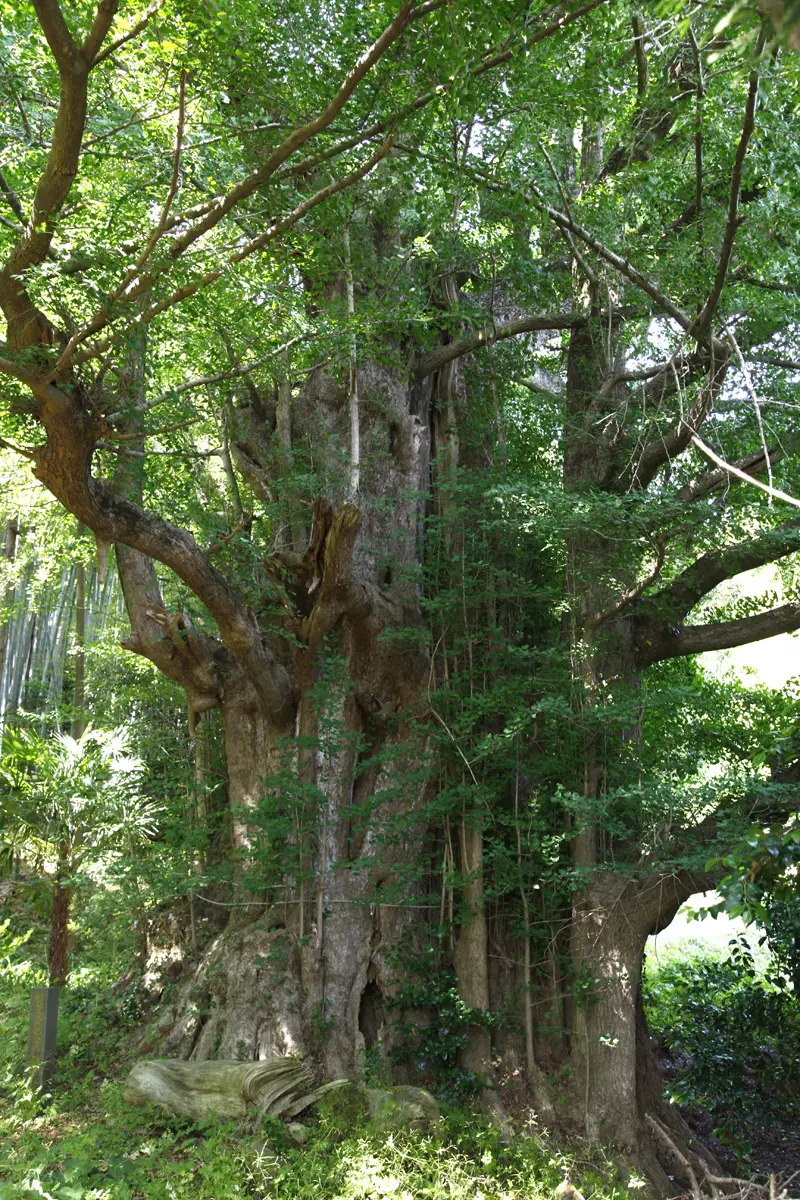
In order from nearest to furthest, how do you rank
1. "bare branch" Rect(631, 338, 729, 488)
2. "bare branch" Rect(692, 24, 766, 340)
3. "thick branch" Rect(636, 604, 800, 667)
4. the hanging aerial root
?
1. "bare branch" Rect(692, 24, 766, 340)
2. the hanging aerial root
3. "bare branch" Rect(631, 338, 729, 488)
4. "thick branch" Rect(636, 604, 800, 667)

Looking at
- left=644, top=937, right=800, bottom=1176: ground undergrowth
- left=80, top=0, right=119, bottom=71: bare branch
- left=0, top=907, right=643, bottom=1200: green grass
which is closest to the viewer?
left=80, top=0, right=119, bottom=71: bare branch

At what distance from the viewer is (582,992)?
707 centimetres

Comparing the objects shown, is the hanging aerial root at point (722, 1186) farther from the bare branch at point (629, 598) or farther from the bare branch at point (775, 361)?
the bare branch at point (775, 361)

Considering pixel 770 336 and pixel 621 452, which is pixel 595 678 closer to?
pixel 621 452

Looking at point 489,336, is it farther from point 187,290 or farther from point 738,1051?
point 738,1051

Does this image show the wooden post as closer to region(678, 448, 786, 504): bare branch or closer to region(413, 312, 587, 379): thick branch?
region(678, 448, 786, 504): bare branch

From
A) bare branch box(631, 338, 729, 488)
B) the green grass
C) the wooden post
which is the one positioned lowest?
the green grass

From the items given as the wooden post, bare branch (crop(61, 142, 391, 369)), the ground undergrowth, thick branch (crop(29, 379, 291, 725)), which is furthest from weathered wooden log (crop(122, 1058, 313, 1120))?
bare branch (crop(61, 142, 391, 369))

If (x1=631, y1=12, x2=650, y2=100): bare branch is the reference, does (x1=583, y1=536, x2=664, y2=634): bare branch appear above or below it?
below

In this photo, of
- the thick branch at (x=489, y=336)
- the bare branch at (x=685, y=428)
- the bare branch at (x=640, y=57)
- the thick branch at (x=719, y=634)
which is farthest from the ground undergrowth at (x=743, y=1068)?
the bare branch at (x=640, y=57)

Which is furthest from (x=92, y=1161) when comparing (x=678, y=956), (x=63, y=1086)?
(x=678, y=956)

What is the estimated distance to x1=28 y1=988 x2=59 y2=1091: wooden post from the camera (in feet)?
20.4

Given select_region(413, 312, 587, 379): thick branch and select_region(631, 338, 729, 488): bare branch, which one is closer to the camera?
select_region(631, 338, 729, 488): bare branch

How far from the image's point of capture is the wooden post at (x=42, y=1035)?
6207mm
